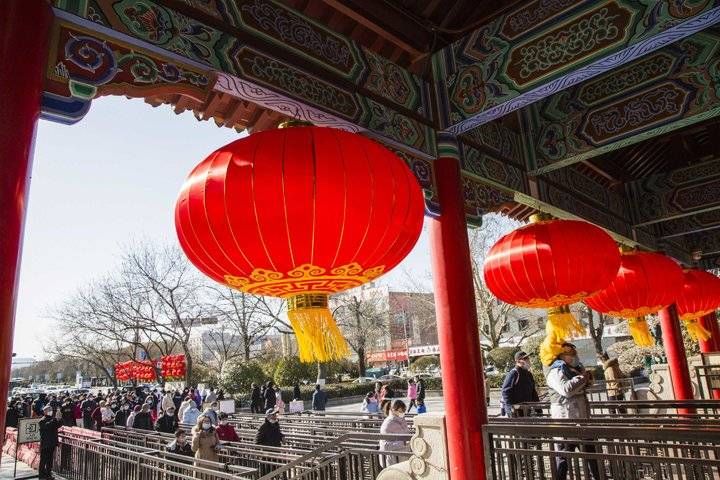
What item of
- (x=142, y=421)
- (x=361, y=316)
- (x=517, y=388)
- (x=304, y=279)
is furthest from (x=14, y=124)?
(x=361, y=316)

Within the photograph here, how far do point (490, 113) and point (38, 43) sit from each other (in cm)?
352

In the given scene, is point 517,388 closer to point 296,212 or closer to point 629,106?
point 629,106

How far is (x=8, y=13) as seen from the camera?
232 centimetres

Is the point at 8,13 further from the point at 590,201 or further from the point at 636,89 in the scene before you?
the point at 590,201

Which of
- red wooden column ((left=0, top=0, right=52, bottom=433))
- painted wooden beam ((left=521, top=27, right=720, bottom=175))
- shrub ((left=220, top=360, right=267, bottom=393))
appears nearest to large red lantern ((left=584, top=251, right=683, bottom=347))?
painted wooden beam ((left=521, top=27, right=720, bottom=175))

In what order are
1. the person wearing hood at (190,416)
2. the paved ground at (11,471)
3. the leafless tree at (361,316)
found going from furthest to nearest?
1. the leafless tree at (361,316)
2. the person wearing hood at (190,416)
3. the paved ground at (11,471)

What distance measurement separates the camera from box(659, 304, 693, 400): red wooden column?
9.61m

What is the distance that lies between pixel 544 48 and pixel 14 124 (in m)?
3.78

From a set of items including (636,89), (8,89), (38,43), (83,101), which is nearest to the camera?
(8,89)

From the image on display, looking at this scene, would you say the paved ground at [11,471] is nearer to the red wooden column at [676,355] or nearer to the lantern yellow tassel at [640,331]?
the lantern yellow tassel at [640,331]

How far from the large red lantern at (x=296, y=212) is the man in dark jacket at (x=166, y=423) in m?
9.68

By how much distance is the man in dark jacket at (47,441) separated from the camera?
10.5 m

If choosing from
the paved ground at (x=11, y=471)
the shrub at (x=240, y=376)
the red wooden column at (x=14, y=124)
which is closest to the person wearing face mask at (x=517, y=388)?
the red wooden column at (x=14, y=124)

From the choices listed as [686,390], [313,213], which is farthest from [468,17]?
[686,390]
